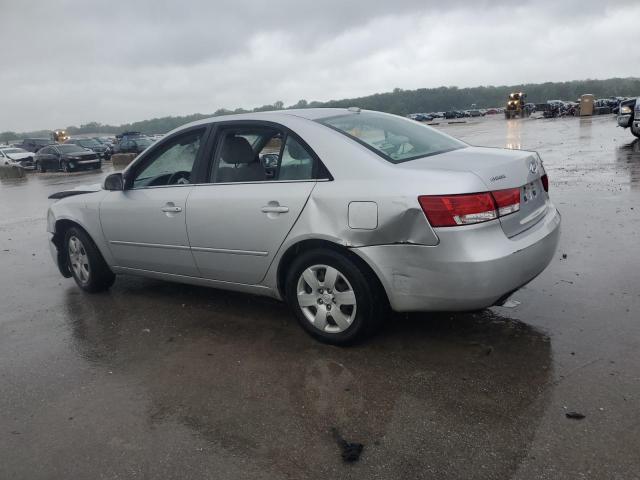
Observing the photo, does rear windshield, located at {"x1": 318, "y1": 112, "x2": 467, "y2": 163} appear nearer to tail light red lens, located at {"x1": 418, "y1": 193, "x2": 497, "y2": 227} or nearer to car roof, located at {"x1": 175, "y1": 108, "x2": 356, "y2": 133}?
car roof, located at {"x1": 175, "y1": 108, "x2": 356, "y2": 133}

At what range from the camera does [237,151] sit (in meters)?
4.39

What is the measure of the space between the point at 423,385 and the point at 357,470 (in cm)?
87

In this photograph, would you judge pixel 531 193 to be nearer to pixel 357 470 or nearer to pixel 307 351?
pixel 307 351

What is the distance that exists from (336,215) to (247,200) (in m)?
0.80

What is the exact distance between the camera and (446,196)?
3.27 m

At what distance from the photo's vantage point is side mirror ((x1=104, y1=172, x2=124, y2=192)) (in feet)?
16.6

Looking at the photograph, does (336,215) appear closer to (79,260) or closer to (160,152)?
(160,152)

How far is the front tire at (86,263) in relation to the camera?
5.45 meters

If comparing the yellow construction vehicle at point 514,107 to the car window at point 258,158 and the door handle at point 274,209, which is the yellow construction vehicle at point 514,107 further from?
the door handle at point 274,209

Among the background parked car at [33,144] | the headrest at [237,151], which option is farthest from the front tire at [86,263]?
the background parked car at [33,144]

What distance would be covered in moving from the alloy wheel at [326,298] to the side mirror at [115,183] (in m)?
2.15

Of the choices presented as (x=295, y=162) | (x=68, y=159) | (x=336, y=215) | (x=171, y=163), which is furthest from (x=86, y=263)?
(x=68, y=159)

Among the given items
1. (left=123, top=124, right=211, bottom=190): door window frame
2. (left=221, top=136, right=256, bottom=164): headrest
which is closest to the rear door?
(left=221, top=136, right=256, bottom=164): headrest

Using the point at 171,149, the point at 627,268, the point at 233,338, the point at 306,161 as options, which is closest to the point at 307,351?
the point at 233,338
